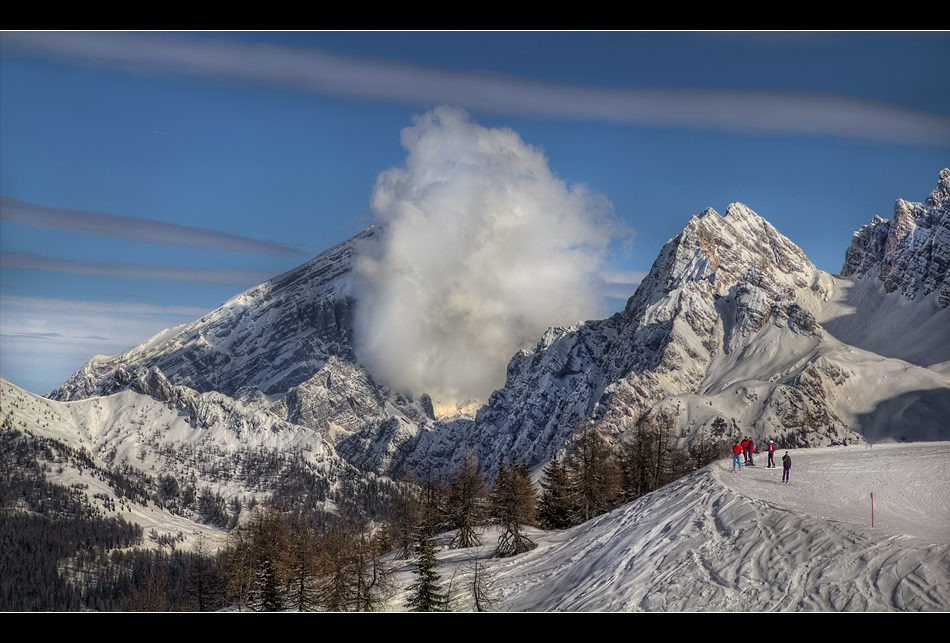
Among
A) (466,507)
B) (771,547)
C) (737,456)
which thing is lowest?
(771,547)

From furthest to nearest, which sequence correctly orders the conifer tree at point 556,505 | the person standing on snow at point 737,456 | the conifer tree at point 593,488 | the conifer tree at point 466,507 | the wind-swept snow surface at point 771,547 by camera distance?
1. the conifer tree at point 556,505
2. the conifer tree at point 593,488
3. the conifer tree at point 466,507
4. the person standing on snow at point 737,456
5. the wind-swept snow surface at point 771,547

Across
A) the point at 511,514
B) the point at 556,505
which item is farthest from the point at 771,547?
the point at 556,505

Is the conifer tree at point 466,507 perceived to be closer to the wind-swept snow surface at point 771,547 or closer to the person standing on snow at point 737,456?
the wind-swept snow surface at point 771,547

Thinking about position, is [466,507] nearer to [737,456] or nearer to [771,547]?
[737,456]

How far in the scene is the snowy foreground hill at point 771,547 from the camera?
38219 mm

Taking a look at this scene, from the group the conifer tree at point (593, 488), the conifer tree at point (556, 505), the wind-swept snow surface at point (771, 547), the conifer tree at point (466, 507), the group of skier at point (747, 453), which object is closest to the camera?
the wind-swept snow surface at point (771, 547)

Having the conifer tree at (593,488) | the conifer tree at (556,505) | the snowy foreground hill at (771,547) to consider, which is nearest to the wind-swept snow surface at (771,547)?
the snowy foreground hill at (771,547)

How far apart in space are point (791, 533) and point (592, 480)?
49.5 m

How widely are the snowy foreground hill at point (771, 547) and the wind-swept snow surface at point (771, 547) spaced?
0.27ft

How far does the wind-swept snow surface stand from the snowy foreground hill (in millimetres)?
83

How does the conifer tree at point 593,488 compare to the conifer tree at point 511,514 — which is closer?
the conifer tree at point 511,514

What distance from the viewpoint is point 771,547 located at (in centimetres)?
4412

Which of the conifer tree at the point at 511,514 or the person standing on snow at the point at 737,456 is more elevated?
the person standing on snow at the point at 737,456
